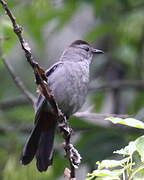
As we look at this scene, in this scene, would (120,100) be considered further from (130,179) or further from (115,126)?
(130,179)

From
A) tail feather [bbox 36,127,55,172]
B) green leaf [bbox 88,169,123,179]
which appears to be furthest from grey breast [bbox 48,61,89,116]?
green leaf [bbox 88,169,123,179]

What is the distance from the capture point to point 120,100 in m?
6.58

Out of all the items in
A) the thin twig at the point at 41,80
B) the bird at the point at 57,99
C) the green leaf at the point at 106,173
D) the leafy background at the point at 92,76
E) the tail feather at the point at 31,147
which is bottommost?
the green leaf at the point at 106,173

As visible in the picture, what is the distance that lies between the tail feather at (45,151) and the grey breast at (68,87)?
200 mm

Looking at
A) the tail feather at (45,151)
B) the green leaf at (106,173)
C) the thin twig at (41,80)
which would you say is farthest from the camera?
the tail feather at (45,151)

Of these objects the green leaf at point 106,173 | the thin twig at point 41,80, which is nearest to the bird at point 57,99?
the thin twig at point 41,80

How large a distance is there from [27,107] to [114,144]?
164cm

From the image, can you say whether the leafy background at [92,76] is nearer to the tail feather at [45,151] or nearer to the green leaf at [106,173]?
the tail feather at [45,151]

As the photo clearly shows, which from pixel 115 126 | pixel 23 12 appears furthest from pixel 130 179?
pixel 23 12

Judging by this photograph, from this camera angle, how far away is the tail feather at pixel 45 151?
4.02 meters

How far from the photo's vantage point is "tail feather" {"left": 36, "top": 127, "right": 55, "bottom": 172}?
13.2 feet

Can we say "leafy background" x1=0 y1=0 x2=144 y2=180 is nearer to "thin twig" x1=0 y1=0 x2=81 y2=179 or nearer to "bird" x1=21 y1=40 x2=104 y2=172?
"bird" x1=21 y1=40 x2=104 y2=172

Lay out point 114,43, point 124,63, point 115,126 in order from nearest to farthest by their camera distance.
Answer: point 115,126, point 124,63, point 114,43

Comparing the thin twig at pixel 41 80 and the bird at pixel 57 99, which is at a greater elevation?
the bird at pixel 57 99
